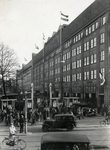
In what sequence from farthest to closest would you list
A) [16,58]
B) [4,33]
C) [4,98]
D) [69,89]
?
1. [69,89]
2. [4,98]
3. [16,58]
4. [4,33]

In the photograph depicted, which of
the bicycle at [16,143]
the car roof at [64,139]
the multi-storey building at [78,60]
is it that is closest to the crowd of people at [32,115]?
Result: the bicycle at [16,143]

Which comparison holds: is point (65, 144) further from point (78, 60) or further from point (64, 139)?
point (78, 60)

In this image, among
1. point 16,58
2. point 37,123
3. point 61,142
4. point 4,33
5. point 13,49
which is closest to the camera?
point 61,142

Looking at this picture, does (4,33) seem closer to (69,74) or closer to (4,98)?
(4,98)

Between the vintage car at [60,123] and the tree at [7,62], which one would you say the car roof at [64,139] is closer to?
the vintage car at [60,123]

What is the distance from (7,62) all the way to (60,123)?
19.7 feet

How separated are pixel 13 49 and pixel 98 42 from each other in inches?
589

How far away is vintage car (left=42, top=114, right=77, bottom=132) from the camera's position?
1538cm

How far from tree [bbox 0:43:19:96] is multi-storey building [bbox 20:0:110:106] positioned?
18.0 ft

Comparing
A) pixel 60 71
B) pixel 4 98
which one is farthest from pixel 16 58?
pixel 60 71

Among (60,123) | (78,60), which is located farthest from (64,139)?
(78,60)

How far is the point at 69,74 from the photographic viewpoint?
39.3 m

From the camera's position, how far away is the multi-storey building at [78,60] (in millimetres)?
26312

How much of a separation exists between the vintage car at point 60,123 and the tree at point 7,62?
16.7ft
